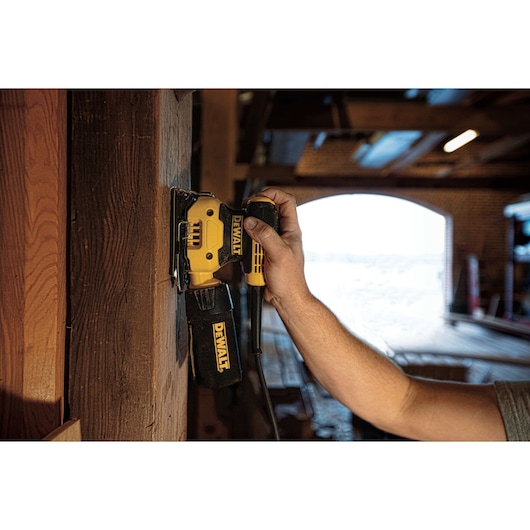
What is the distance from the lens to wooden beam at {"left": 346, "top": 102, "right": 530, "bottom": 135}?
2691mm

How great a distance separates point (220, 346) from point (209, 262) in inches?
4.6

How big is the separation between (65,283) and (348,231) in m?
0.57

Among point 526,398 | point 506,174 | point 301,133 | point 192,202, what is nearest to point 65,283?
point 192,202

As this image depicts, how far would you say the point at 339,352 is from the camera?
833 millimetres

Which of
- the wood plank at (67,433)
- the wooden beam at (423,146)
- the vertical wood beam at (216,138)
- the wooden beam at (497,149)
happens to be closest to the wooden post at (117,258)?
the wood plank at (67,433)

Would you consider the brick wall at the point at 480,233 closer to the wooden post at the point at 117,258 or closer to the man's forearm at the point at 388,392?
the man's forearm at the point at 388,392

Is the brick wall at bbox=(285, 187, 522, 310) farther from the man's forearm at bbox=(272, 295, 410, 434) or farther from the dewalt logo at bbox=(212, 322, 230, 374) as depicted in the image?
the dewalt logo at bbox=(212, 322, 230, 374)

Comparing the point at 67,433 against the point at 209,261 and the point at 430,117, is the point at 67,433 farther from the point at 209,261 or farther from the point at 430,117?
the point at 430,117

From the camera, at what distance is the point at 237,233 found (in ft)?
2.14

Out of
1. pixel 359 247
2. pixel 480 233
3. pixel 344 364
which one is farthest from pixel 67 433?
pixel 480 233

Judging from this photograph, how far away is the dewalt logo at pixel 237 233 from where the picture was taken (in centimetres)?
65

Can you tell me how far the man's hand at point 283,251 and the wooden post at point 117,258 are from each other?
140mm
